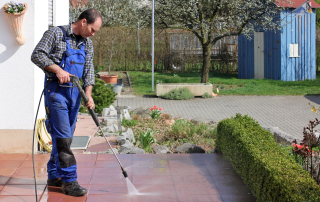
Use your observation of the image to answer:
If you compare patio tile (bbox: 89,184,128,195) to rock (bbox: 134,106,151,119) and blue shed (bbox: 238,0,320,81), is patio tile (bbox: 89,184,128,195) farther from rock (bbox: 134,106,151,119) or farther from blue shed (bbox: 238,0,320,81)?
blue shed (bbox: 238,0,320,81)

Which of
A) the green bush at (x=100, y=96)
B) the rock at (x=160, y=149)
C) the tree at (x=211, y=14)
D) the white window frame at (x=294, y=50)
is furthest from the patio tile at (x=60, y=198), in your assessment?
the white window frame at (x=294, y=50)

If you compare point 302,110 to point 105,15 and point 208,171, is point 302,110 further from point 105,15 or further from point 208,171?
point 105,15

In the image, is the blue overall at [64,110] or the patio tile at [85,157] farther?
the patio tile at [85,157]

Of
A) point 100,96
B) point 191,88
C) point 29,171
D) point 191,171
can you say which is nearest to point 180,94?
point 191,88

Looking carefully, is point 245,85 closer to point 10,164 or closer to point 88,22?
point 10,164

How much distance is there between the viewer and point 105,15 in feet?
89.1

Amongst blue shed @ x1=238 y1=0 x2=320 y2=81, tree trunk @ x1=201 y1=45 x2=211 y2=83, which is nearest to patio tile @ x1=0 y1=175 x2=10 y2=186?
tree trunk @ x1=201 y1=45 x2=211 y2=83

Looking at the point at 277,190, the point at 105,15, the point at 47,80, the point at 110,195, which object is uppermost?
the point at 105,15

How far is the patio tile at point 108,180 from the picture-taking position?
15.4ft

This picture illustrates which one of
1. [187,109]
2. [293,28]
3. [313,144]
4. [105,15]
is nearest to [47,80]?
[313,144]

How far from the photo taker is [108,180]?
15.6 ft

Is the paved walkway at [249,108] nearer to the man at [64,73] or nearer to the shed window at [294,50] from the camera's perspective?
the shed window at [294,50]

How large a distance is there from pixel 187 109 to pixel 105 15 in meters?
16.9

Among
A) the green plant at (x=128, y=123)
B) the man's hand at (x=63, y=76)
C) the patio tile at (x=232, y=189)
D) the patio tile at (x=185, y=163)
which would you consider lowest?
the patio tile at (x=232, y=189)
